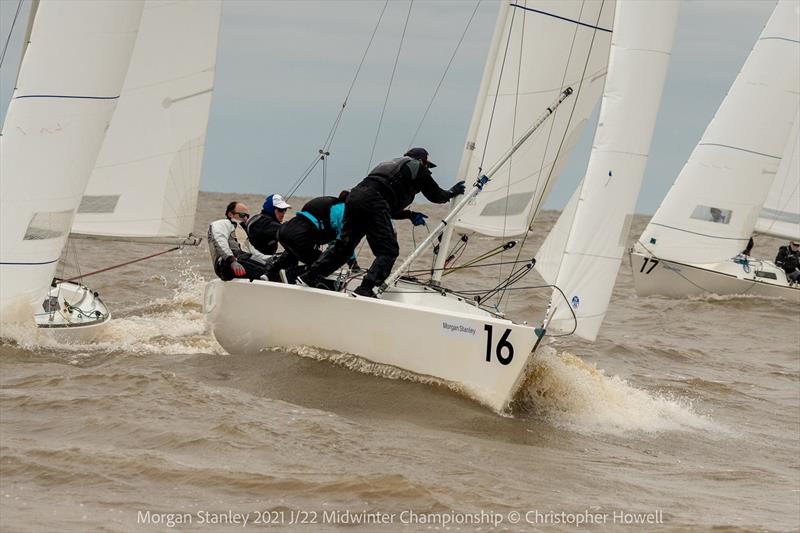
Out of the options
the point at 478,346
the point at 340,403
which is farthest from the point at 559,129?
the point at 340,403

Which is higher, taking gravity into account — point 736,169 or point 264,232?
point 736,169

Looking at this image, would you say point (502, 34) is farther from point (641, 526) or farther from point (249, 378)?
point (641, 526)

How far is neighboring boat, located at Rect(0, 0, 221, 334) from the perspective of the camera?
12016mm

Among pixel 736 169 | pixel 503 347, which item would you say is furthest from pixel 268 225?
pixel 736 169

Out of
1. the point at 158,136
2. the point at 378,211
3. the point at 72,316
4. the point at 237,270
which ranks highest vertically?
the point at 158,136

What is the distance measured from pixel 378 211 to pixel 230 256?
1711 mm

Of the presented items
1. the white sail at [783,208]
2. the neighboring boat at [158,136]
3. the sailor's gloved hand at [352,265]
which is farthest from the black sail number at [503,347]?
the white sail at [783,208]

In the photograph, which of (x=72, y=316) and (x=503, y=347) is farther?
(x=72, y=316)

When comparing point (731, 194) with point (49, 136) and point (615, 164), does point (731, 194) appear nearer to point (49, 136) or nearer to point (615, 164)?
point (615, 164)

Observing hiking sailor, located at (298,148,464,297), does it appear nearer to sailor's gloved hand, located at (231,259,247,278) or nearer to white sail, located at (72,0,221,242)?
sailor's gloved hand, located at (231,259,247,278)

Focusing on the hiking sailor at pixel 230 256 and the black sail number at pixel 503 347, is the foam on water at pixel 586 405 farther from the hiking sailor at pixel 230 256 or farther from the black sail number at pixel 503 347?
the hiking sailor at pixel 230 256

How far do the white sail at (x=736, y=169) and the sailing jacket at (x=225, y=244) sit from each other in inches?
496

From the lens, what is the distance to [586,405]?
9.69 meters

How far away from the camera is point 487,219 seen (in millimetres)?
10211
